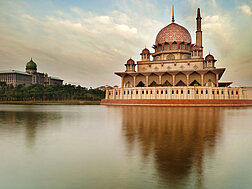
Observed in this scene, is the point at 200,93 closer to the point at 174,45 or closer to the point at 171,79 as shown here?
the point at 171,79

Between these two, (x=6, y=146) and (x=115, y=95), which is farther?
(x=115, y=95)

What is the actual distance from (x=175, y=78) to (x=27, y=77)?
3547 inches

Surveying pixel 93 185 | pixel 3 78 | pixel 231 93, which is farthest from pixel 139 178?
pixel 3 78

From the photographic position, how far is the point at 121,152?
591cm

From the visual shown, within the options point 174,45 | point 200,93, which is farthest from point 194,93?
point 174,45

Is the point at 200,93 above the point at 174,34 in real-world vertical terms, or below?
below

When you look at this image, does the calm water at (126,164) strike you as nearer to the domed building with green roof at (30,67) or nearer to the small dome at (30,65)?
the domed building with green roof at (30,67)

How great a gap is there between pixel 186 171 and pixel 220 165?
1000 millimetres

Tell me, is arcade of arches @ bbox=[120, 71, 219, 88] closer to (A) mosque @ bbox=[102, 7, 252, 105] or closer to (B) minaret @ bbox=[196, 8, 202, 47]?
(A) mosque @ bbox=[102, 7, 252, 105]

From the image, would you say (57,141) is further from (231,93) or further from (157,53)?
(157,53)

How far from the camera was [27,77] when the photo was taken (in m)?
113

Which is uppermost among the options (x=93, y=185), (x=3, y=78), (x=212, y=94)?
(x=3, y=78)

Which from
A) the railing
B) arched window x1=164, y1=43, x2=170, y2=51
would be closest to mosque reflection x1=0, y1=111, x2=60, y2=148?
the railing

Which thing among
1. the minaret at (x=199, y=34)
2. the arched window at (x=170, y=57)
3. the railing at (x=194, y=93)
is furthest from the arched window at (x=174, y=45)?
the railing at (x=194, y=93)
